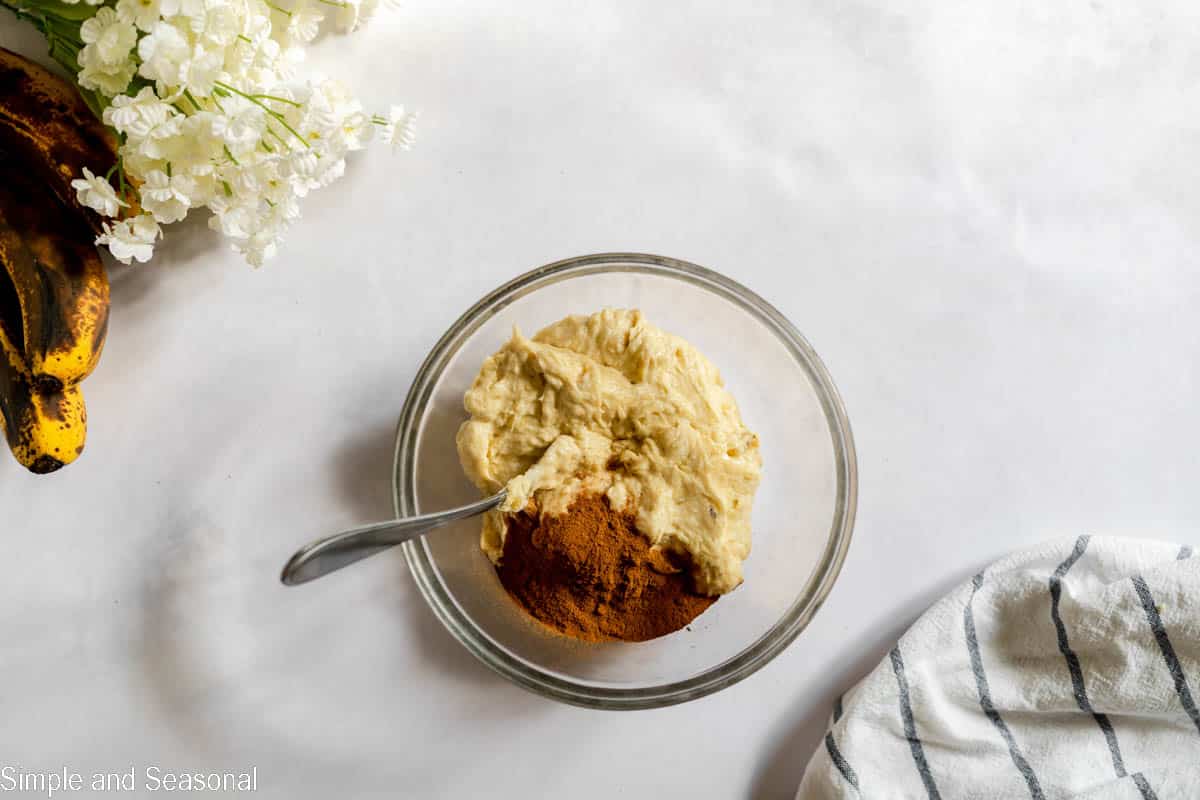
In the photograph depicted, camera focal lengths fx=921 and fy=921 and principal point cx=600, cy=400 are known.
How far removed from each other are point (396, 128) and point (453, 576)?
1.87ft

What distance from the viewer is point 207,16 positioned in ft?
3.28

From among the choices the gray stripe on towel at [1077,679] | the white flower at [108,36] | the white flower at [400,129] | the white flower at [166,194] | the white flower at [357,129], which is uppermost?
the gray stripe on towel at [1077,679]

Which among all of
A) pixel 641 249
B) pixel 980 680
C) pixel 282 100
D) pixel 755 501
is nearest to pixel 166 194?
pixel 282 100

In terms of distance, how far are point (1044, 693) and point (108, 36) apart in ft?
4.50

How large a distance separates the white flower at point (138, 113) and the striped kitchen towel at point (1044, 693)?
109 cm

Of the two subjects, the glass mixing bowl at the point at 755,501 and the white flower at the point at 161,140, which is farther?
the glass mixing bowl at the point at 755,501

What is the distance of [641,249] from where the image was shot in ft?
4.12

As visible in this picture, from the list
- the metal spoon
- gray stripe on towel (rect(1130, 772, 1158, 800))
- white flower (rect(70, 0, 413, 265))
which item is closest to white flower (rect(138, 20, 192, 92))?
white flower (rect(70, 0, 413, 265))

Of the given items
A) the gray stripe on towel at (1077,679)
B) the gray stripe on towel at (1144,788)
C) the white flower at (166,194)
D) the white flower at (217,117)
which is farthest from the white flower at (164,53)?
the gray stripe on towel at (1144,788)

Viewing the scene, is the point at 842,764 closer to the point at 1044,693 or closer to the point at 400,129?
the point at 1044,693

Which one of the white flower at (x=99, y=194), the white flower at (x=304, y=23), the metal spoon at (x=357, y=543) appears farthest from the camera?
the white flower at (x=304, y=23)

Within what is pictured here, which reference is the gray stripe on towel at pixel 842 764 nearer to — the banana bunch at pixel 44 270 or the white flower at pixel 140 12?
the banana bunch at pixel 44 270

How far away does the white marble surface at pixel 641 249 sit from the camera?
4.03 feet

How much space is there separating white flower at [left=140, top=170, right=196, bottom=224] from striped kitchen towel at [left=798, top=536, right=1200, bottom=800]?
1031 millimetres
